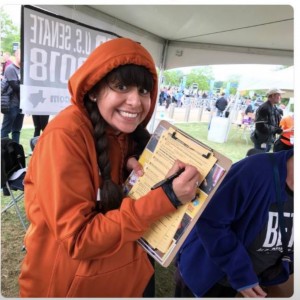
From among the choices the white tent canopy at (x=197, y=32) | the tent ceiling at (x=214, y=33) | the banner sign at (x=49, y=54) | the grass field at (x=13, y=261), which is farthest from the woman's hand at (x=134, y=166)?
the banner sign at (x=49, y=54)

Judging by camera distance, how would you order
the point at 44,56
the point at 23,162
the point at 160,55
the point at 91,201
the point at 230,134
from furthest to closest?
the point at 230,134 → the point at 160,55 → the point at 44,56 → the point at 23,162 → the point at 91,201

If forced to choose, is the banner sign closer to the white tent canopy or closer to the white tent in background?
the white tent canopy

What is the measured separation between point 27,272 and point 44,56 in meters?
2.06

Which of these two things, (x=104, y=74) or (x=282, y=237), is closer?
(x=104, y=74)

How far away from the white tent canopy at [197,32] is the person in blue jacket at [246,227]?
1.37 meters

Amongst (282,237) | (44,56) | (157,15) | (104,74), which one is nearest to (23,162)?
(44,56)

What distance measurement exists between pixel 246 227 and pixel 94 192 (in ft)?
1.61

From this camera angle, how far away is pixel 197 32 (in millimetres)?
2959

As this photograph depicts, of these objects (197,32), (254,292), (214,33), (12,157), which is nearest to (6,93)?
(12,157)

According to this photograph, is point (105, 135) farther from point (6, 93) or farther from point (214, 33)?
point (6, 93)

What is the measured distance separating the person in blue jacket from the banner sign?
6.62 ft

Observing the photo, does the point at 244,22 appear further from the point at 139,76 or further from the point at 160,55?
the point at 139,76

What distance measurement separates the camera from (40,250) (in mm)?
666

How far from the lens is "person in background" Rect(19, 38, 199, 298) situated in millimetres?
575
